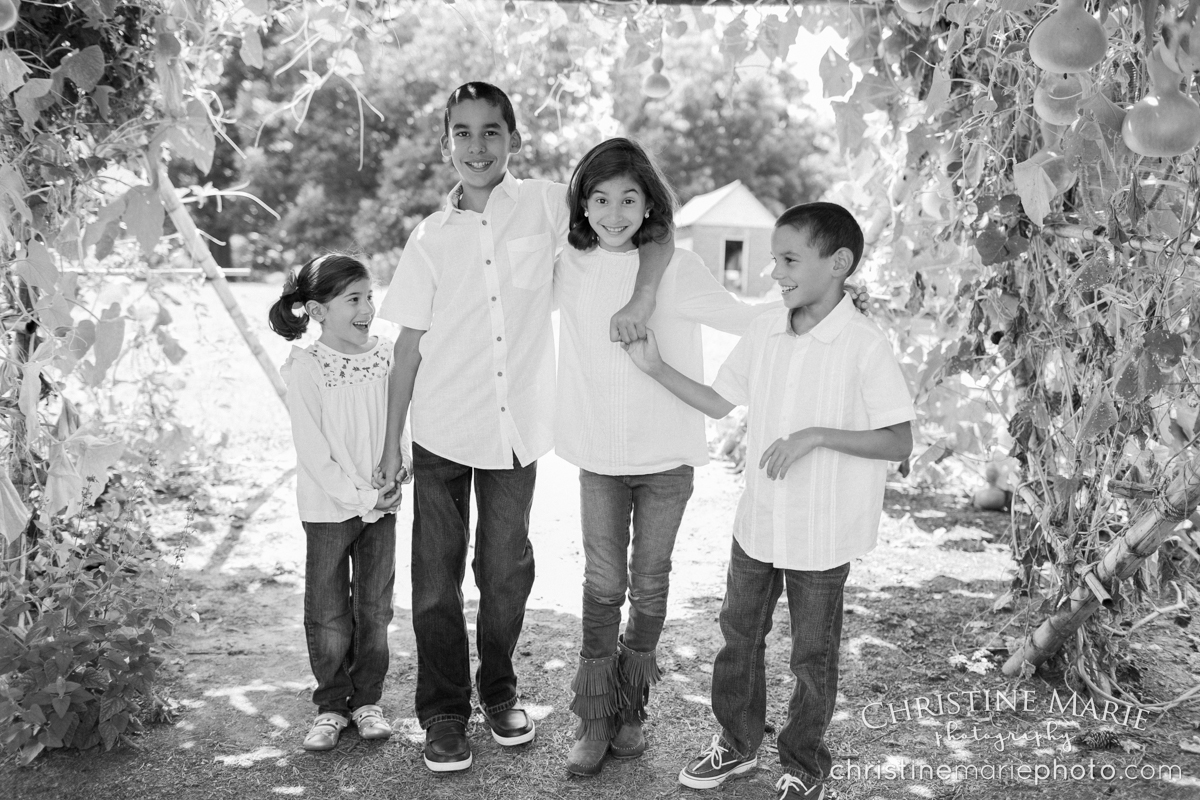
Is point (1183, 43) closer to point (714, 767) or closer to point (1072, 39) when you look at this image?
point (1072, 39)

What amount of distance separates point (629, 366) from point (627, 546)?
1.34 feet

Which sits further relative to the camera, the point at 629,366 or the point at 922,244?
the point at 922,244

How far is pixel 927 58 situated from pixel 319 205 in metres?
25.4

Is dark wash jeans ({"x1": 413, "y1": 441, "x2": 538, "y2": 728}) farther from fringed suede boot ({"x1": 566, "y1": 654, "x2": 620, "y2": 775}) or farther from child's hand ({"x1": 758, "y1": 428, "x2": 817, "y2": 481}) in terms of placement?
child's hand ({"x1": 758, "y1": 428, "x2": 817, "y2": 481})

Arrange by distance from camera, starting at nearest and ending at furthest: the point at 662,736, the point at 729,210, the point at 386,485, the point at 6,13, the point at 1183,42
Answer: the point at 1183,42 → the point at 6,13 → the point at 386,485 → the point at 662,736 → the point at 729,210

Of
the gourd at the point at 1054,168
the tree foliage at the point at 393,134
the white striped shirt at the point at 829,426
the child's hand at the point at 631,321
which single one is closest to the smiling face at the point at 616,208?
the child's hand at the point at 631,321

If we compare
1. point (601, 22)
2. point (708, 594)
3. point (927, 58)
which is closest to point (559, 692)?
point (708, 594)

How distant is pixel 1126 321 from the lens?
2342mm

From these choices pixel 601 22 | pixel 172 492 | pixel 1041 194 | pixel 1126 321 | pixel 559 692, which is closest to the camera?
pixel 1041 194

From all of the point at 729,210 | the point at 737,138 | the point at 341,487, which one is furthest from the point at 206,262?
the point at 737,138

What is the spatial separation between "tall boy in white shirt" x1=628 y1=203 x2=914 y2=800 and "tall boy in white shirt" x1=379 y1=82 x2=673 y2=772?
0.31 meters

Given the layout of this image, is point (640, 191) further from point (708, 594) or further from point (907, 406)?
point (708, 594)

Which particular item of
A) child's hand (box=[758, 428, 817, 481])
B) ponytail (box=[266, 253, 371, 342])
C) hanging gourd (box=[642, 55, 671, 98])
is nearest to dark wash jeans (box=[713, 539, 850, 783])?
child's hand (box=[758, 428, 817, 481])

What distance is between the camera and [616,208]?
2.07m
